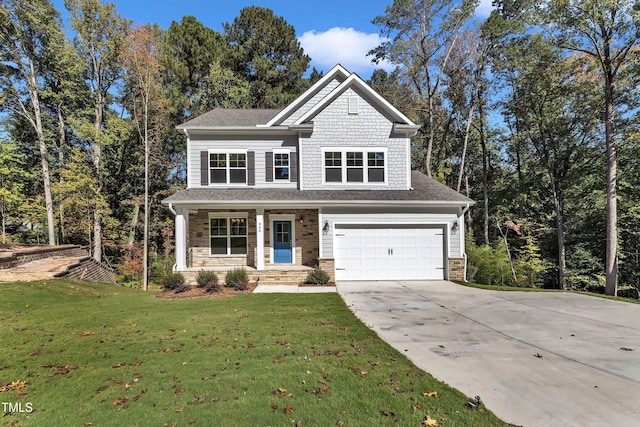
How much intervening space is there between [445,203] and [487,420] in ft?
34.6

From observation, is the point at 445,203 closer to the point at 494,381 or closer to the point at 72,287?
the point at 494,381

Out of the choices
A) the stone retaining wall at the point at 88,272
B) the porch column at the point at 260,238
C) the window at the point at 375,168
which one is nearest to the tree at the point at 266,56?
the window at the point at 375,168

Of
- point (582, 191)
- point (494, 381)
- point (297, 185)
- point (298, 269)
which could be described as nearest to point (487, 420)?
point (494, 381)

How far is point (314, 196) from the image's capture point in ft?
43.9

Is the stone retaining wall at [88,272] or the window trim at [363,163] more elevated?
the window trim at [363,163]

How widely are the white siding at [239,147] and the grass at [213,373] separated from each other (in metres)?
7.65

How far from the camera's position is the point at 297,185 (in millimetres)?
14570

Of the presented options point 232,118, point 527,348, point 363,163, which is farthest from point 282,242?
point 527,348

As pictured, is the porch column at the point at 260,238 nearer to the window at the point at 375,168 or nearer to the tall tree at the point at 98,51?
the window at the point at 375,168

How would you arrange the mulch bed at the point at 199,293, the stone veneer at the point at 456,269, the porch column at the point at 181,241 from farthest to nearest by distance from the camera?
the stone veneer at the point at 456,269
the porch column at the point at 181,241
the mulch bed at the point at 199,293

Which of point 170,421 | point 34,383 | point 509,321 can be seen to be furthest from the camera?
point 509,321

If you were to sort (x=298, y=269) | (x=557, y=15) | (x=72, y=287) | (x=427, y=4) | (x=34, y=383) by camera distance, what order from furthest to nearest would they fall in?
1. (x=427, y=4)
2. (x=557, y=15)
3. (x=298, y=269)
4. (x=72, y=287)
5. (x=34, y=383)

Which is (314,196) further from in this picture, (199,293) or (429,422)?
(429,422)

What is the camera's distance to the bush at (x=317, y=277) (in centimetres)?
1216
